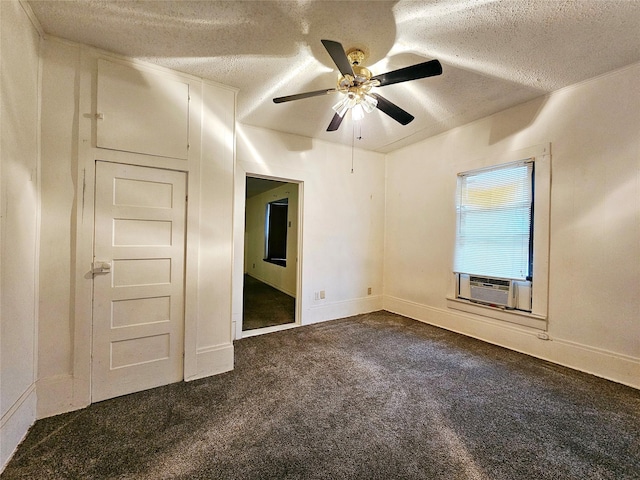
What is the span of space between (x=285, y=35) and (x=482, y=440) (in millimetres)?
2909

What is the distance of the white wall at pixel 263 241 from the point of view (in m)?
5.31

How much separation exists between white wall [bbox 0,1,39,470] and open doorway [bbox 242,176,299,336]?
2.00 m

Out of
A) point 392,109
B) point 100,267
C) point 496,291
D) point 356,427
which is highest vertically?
point 392,109

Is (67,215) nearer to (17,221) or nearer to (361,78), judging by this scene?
(17,221)

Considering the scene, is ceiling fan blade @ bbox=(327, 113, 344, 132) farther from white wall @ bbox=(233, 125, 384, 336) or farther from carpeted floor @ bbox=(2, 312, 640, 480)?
carpeted floor @ bbox=(2, 312, 640, 480)

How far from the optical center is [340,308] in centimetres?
405

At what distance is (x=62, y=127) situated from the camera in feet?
6.11

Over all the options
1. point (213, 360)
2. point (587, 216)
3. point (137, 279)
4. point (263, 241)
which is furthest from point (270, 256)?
point (587, 216)

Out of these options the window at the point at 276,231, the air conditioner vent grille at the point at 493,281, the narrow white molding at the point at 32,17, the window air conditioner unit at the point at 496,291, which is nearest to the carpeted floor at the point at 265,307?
the window at the point at 276,231

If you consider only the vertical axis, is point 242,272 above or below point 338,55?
below

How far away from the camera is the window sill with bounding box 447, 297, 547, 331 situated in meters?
2.73

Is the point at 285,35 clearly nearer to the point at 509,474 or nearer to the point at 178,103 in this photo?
the point at 178,103

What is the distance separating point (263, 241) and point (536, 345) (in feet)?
18.5

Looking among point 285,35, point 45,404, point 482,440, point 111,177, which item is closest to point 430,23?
point 285,35
